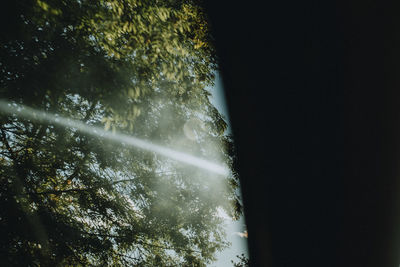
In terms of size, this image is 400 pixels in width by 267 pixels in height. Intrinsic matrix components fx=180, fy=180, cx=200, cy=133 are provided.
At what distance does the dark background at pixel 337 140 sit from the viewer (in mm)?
1952

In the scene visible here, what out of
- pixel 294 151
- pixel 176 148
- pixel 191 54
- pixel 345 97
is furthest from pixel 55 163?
pixel 345 97

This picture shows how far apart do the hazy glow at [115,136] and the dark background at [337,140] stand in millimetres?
2475

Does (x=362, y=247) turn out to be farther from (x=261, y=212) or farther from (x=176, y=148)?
(x=176, y=148)

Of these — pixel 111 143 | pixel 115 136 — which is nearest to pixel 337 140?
pixel 115 136

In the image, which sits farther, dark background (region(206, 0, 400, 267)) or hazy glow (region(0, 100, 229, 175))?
hazy glow (region(0, 100, 229, 175))

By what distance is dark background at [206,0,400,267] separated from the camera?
1952mm

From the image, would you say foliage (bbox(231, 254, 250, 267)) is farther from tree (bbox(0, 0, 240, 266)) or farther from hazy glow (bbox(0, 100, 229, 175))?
hazy glow (bbox(0, 100, 229, 175))

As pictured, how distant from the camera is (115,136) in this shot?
12.9ft

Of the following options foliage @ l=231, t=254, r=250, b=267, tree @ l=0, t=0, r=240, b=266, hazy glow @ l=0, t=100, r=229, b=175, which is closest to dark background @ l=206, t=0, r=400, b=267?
tree @ l=0, t=0, r=240, b=266

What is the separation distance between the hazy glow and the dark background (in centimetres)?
247

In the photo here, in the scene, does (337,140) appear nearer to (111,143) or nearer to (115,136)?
(115,136)

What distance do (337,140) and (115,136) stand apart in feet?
12.7

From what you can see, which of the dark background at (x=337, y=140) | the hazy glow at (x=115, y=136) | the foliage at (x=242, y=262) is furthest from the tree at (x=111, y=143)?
the dark background at (x=337, y=140)

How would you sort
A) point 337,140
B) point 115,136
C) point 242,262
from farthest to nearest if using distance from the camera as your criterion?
point 242,262 → point 115,136 → point 337,140
